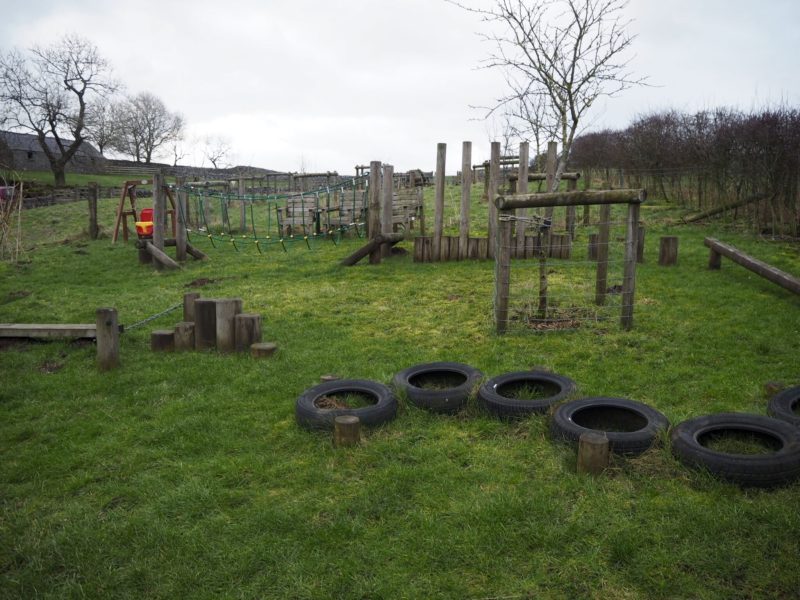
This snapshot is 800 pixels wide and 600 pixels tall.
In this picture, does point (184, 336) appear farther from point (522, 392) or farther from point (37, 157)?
point (37, 157)

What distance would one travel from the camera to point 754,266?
9.50 metres

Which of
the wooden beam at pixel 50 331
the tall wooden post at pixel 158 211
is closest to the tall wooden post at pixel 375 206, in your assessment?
the tall wooden post at pixel 158 211

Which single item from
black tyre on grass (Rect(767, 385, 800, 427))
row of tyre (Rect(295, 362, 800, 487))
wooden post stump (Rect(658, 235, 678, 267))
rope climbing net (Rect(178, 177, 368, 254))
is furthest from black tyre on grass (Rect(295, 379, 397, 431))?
rope climbing net (Rect(178, 177, 368, 254))

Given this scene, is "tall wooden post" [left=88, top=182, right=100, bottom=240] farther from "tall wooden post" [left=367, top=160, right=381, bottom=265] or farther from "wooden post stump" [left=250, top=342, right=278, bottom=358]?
"wooden post stump" [left=250, top=342, right=278, bottom=358]

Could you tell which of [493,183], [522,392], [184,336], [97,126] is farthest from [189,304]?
[97,126]

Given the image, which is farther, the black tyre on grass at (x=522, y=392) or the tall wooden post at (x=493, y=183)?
the tall wooden post at (x=493, y=183)

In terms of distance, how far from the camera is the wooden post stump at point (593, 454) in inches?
161

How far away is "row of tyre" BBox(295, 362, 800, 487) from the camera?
3.88 meters

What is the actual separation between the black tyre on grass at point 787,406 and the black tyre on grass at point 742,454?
326mm

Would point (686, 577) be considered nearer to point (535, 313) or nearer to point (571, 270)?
point (535, 313)

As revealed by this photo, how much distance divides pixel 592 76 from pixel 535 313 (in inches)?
205

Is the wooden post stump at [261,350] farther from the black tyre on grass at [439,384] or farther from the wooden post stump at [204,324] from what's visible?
the black tyre on grass at [439,384]

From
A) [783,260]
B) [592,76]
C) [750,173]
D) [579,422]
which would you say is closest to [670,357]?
[579,422]

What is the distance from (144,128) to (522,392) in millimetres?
68131
